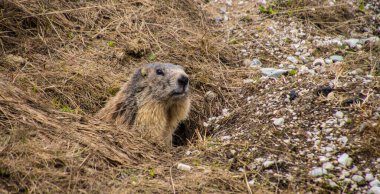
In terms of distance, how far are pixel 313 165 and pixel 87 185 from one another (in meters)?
2.50

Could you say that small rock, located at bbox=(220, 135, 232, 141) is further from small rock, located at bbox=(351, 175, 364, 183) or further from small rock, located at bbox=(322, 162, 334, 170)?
small rock, located at bbox=(351, 175, 364, 183)

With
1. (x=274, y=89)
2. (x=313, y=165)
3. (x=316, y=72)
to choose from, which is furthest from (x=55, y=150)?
(x=316, y=72)

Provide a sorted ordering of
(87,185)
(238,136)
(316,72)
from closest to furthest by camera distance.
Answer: (87,185) < (238,136) < (316,72)

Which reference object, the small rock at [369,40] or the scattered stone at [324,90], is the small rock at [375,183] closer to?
the scattered stone at [324,90]

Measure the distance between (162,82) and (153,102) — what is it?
1.03 feet

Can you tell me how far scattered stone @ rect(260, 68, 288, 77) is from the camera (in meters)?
8.08

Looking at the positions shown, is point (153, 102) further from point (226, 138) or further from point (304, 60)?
point (304, 60)

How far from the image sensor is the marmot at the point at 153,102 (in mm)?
7191

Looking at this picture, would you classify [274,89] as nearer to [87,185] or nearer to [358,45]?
[358,45]

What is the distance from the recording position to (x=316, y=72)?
7746 mm

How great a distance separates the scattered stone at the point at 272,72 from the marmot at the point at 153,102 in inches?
62.5

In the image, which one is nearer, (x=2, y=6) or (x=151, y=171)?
(x=151, y=171)

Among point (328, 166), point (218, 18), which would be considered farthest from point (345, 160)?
point (218, 18)

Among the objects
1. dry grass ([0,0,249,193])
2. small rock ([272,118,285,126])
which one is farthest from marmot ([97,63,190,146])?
small rock ([272,118,285,126])
